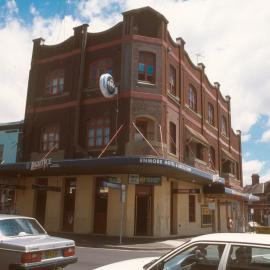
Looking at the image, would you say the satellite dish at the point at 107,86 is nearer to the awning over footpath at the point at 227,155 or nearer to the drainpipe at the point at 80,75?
the drainpipe at the point at 80,75

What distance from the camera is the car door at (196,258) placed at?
4777 mm

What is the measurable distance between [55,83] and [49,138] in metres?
4.25

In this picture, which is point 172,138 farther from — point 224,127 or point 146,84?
point 224,127

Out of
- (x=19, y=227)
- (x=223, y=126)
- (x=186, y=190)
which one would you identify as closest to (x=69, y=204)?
(x=186, y=190)

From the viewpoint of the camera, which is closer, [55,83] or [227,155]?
[55,83]

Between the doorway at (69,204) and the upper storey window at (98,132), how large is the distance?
2976mm

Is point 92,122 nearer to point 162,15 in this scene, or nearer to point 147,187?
point 147,187

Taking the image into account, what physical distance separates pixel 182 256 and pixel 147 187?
17698 millimetres

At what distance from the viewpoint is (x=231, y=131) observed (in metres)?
40.5

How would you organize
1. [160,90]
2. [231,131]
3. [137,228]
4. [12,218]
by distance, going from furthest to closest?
[231,131] → [160,90] → [137,228] → [12,218]

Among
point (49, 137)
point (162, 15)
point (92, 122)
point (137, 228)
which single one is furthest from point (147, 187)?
point (162, 15)

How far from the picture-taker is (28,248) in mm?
7402

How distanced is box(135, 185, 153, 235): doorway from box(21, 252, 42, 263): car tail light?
15011mm

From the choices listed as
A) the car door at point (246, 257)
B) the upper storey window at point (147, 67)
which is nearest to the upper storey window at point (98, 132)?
the upper storey window at point (147, 67)
